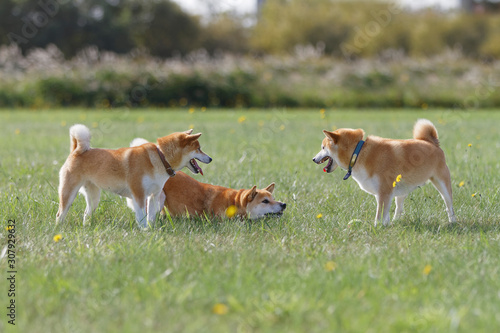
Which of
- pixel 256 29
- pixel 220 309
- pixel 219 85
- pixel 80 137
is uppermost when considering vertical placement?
pixel 256 29

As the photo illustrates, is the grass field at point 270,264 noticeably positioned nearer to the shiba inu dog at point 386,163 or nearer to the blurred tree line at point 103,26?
the shiba inu dog at point 386,163

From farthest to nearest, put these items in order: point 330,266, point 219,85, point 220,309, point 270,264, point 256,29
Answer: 1. point 256,29
2. point 219,85
3. point 270,264
4. point 330,266
5. point 220,309

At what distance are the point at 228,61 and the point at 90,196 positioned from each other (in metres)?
15.9

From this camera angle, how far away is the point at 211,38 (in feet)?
113

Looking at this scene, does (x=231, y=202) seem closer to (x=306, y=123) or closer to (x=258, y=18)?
(x=306, y=123)

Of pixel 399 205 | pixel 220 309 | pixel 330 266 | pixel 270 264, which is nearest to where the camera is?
pixel 220 309

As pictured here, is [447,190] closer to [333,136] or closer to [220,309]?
[333,136]

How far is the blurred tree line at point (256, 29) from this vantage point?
27.5m

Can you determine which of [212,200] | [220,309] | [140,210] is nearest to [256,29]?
[212,200]

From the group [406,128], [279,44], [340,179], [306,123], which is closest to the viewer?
[340,179]

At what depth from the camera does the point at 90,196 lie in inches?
170

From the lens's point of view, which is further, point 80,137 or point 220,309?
point 80,137

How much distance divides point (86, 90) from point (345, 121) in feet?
28.7

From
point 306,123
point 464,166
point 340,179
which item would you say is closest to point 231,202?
point 340,179
